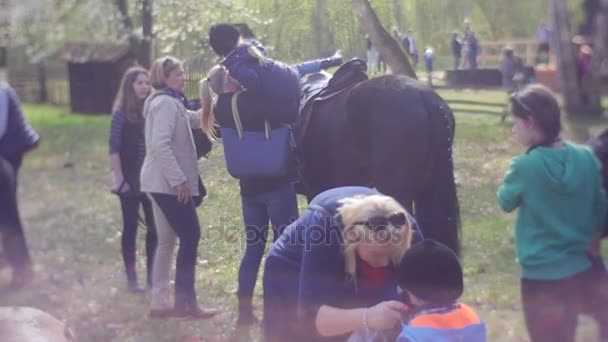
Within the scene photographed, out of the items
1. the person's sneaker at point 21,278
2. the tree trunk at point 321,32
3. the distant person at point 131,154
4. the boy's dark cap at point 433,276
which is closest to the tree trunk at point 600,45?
the tree trunk at point 321,32

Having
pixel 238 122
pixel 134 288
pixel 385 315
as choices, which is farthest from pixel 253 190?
pixel 385 315

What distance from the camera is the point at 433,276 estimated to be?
3.21 metres

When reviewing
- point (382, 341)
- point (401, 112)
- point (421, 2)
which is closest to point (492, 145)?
point (421, 2)

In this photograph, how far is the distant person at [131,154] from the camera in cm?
624

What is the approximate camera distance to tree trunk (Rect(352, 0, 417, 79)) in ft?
21.1

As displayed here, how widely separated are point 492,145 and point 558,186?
6.63 metres

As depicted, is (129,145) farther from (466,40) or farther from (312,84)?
(466,40)

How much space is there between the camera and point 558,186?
3.99m

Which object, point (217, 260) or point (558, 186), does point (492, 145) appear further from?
point (558, 186)

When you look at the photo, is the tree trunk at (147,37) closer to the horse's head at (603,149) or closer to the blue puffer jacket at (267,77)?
the blue puffer jacket at (267,77)

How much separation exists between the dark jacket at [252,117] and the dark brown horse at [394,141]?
31 cm

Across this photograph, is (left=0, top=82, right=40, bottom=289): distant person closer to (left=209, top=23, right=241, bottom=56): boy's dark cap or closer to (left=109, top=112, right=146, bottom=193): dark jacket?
(left=109, top=112, right=146, bottom=193): dark jacket

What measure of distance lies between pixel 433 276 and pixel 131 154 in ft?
11.7

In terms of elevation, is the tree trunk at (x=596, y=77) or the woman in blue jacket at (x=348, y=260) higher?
the woman in blue jacket at (x=348, y=260)
